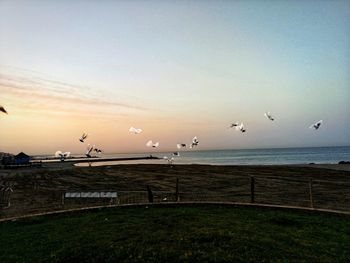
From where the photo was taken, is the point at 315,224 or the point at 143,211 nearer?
the point at 315,224

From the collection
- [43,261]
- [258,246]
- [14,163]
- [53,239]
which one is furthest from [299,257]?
[14,163]

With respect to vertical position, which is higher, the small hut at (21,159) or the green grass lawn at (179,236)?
the small hut at (21,159)

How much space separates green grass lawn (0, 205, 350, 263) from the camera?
7930 millimetres

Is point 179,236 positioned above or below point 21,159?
below

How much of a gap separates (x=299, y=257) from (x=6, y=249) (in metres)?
7.27

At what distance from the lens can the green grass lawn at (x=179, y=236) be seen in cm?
793

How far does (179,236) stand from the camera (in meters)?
9.23

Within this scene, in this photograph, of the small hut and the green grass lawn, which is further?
the small hut

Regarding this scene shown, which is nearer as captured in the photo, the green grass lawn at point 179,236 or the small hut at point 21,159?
→ the green grass lawn at point 179,236

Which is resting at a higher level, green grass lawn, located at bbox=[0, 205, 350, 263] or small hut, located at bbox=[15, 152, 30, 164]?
small hut, located at bbox=[15, 152, 30, 164]

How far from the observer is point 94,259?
25.6ft

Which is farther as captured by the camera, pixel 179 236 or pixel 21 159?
pixel 21 159

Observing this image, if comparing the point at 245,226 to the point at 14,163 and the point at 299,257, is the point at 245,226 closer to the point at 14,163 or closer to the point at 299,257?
the point at 299,257

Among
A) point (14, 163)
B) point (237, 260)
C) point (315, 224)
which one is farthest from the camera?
point (14, 163)
